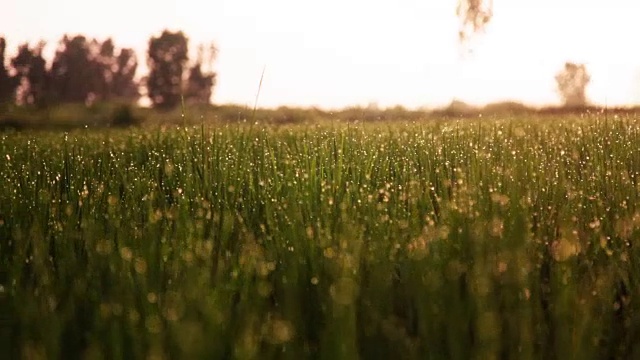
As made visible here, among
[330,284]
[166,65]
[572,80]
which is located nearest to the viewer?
[330,284]

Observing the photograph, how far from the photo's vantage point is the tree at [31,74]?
3127cm

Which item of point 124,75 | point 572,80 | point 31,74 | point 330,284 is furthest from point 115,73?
point 330,284

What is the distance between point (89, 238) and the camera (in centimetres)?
173

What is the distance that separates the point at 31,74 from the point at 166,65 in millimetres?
6915

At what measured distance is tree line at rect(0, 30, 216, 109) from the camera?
101 ft

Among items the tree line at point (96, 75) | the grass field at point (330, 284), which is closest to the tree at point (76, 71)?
the tree line at point (96, 75)

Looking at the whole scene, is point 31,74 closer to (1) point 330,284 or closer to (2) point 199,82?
(2) point 199,82

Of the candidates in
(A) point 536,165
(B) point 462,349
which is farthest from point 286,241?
(A) point 536,165

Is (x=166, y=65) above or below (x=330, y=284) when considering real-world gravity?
above

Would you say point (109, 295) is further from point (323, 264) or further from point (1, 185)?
point (1, 185)

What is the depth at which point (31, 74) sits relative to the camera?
107ft

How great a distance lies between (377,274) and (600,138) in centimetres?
281

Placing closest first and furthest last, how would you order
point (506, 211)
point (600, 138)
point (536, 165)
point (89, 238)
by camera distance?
point (89, 238)
point (506, 211)
point (536, 165)
point (600, 138)

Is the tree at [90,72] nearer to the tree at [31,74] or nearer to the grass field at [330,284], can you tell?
the tree at [31,74]
